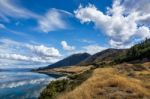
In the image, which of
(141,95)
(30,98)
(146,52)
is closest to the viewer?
(141,95)

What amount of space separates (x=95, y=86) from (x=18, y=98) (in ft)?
217

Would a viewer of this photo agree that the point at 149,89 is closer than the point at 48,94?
Yes

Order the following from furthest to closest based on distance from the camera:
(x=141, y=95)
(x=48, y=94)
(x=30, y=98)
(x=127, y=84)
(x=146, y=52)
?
1. (x=146, y=52)
2. (x=30, y=98)
3. (x=48, y=94)
4. (x=127, y=84)
5. (x=141, y=95)

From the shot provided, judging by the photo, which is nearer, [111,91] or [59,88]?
[111,91]

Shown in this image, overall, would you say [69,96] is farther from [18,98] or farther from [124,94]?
[18,98]

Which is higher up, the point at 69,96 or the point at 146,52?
the point at 146,52

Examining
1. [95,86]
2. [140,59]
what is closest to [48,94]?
[95,86]

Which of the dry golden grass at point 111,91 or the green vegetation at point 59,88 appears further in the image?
the green vegetation at point 59,88

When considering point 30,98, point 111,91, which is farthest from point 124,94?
point 30,98

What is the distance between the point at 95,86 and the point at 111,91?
7.76 feet

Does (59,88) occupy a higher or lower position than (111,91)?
higher

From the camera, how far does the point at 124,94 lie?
23.8m

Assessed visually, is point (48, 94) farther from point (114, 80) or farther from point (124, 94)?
point (124, 94)

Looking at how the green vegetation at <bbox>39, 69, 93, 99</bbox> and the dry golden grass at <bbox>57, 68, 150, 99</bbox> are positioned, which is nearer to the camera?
the dry golden grass at <bbox>57, 68, 150, 99</bbox>
